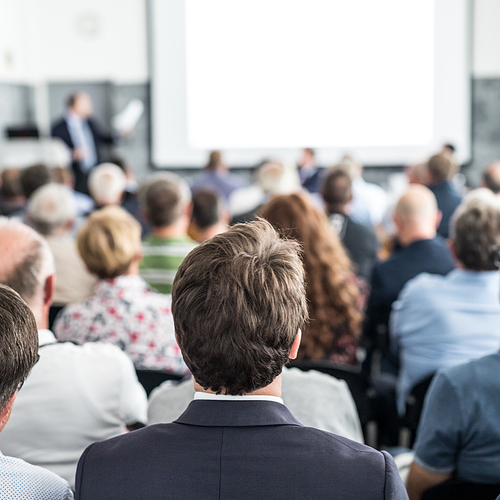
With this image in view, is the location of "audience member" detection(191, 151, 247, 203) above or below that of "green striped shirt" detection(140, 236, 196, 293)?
above

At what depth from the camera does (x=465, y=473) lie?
5.08 ft

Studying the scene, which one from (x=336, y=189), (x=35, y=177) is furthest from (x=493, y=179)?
(x=35, y=177)

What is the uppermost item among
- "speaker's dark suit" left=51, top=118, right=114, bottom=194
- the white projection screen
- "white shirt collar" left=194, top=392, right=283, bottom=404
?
the white projection screen

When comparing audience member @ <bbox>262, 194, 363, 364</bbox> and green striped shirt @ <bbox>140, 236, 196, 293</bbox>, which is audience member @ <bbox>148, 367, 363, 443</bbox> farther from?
green striped shirt @ <bbox>140, 236, 196, 293</bbox>

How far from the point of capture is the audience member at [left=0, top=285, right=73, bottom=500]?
39.7 inches

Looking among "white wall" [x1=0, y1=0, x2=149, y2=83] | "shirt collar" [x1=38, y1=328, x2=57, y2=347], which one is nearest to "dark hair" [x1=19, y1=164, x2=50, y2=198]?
"shirt collar" [x1=38, y1=328, x2=57, y2=347]

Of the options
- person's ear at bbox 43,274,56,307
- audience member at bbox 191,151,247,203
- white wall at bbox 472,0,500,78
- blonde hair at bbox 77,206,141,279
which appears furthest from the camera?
white wall at bbox 472,0,500,78

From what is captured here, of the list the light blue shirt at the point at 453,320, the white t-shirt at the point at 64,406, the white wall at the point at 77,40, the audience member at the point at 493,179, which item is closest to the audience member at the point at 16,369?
the white t-shirt at the point at 64,406

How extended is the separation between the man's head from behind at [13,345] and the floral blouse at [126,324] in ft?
3.82

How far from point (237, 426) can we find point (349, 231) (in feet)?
9.06

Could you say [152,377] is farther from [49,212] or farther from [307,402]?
[49,212]

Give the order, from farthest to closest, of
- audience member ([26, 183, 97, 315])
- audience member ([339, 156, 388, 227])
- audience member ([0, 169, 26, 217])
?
audience member ([339, 156, 388, 227]), audience member ([0, 169, 26, 217]), audience member ([26, 183, 97, 315])

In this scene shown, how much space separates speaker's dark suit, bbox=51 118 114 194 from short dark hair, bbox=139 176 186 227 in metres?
5.22

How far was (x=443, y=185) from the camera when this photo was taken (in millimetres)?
4738
